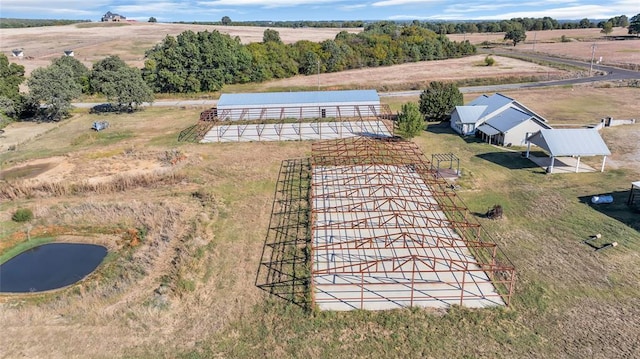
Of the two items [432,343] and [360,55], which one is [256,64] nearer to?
[360,55]

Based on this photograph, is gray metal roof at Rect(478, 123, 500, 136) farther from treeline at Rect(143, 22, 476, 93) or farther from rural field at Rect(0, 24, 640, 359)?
treeline at Rect(143, 22, 476, 93)

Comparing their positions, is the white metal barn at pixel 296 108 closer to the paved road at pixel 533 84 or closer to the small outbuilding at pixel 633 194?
the paved road at pixel 533 84

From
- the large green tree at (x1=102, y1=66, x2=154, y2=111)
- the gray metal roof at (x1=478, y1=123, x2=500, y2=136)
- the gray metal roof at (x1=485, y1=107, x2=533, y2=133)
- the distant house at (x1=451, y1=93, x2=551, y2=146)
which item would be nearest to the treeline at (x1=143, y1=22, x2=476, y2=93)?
the large green tree at (x1=102, y1=66, x2=154, y2=111)

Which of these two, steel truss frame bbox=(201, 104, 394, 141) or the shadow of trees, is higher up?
steel truss frame bbox=(201, 104, 394, 141)

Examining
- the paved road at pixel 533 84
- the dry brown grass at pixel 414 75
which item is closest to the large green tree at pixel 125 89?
the paved road at pixel 533 84

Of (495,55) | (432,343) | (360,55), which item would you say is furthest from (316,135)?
(495,55)
